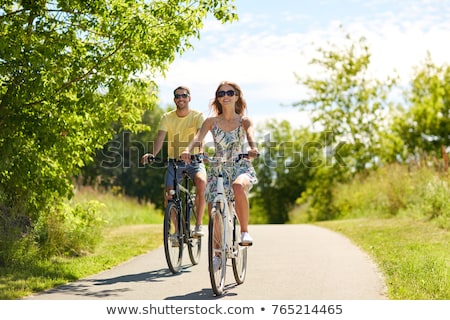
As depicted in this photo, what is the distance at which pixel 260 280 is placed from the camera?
29.1 ft

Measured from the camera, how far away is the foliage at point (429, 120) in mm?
38406

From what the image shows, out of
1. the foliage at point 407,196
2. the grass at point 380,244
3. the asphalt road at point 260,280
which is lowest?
the asphalt road at point 260,280

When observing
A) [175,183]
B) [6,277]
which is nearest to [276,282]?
[175,183]

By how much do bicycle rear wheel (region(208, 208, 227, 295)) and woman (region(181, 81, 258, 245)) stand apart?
300 mm

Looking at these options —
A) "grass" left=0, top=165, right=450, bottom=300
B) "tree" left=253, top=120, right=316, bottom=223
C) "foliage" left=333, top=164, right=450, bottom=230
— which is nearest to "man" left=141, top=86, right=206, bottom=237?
"grass" left=0, top=165, right=450, bottom=300

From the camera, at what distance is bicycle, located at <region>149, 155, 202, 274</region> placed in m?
9.34

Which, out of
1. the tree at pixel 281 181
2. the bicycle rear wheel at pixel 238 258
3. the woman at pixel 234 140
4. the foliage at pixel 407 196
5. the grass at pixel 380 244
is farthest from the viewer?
the tree at pixel 281 181

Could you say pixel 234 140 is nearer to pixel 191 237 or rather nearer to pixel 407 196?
pixel 191 237

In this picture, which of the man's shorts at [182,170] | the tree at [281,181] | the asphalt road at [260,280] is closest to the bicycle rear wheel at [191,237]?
the asphalt road at [260,280]

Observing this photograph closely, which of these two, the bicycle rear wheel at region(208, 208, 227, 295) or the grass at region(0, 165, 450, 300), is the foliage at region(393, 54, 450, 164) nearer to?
the grass at region(0, 165, 450, 300)

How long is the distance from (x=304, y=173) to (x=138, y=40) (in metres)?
31.4

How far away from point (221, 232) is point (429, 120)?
32.6 m

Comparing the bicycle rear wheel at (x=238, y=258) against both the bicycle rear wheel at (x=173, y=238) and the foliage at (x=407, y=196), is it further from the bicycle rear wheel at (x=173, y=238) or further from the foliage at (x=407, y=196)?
the foliage at (x=407, y=196)

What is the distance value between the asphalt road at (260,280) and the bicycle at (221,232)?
0.94 ft
